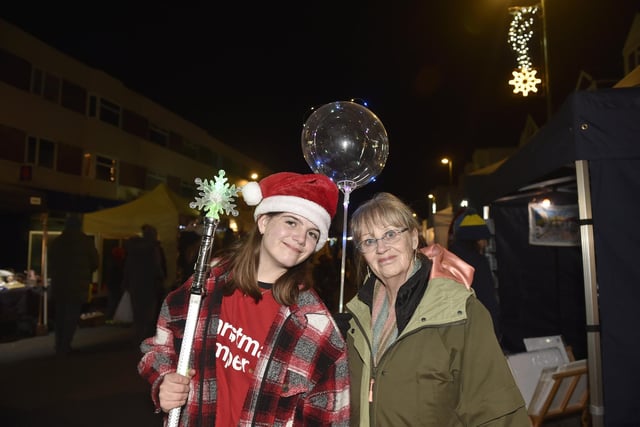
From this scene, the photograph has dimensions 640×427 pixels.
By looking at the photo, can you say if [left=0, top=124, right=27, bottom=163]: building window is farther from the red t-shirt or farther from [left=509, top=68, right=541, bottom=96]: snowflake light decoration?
the red t-shirt

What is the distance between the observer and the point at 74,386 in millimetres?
5762

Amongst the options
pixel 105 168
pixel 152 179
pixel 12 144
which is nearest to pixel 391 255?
pixel 12 144

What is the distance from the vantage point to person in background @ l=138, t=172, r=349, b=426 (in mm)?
1912

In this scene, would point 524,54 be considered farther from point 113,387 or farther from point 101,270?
point 101,270

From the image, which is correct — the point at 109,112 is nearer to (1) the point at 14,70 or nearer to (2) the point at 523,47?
(1) the point at 14,70

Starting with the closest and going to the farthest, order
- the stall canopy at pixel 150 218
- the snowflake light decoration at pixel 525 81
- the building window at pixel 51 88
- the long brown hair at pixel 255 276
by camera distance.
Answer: the long brown hair at pixel 255 276
the snowflake light decoration at pixel 525 81
the stall canopy at pixel 150 218
the building window at pixel 51 88

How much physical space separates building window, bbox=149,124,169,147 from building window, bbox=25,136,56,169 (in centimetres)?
821

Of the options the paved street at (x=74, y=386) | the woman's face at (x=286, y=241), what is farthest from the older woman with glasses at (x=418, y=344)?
the paved street at (x=74, y=386)

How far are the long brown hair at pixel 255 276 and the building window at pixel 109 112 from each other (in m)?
22.0

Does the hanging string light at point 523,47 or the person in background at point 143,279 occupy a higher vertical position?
the hanging string light at point 523,47

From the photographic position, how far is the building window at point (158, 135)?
1038 inches

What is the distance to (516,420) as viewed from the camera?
185cm

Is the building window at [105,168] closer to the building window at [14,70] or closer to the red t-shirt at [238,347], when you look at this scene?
the building window at [14,70]

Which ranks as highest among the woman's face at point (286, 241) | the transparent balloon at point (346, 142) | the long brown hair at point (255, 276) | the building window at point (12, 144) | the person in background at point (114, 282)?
the building window at point (12, 144)
